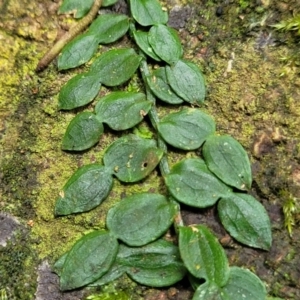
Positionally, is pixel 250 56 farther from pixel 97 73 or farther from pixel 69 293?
pixel 69 293

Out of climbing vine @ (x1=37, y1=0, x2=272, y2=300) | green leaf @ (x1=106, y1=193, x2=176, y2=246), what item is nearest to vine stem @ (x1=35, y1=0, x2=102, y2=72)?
climbing vine @ (x1=37, y1=0, x2=272, y2=300)

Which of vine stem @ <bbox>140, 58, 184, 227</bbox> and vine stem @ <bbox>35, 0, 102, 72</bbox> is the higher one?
vine stem @ <bbox>35, 0, 102, 72</bbox>

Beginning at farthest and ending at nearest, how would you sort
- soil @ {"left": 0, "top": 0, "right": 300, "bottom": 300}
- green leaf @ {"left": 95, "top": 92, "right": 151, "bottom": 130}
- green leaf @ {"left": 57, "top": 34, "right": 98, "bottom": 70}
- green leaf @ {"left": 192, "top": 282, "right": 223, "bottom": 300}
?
green leaf @ {"left": 57, "top": 34, "right": 98, "bottom": 70}, green leaf @ {"left": 95, "top": 92, "right": 151, "bottom": 130}, soil @ {"left": 0, "top": 0, "right": 300, "bottom": 300}, green leaf @ {"left": 192, "top": 282, "right": 223, "bottom": 300}

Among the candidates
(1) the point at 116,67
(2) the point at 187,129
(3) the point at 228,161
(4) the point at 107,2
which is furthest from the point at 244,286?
(4) the point at 107,2

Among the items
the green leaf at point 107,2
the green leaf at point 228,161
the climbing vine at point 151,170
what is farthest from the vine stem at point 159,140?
the green leaf at point 107,2

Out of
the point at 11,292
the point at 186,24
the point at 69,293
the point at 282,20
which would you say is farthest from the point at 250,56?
the point at 11,292

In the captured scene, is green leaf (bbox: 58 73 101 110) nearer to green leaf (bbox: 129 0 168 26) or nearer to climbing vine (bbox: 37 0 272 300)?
climbing vine (bbox: 37 0 272 300)

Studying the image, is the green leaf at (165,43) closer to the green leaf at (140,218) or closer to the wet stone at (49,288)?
the green leaf at (140,218)
